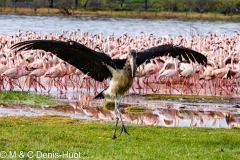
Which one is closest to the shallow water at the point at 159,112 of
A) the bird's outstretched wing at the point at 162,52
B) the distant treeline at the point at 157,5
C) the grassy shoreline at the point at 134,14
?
the bird's outstretched wing at the point at 162,52

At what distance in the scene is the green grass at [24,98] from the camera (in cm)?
1625

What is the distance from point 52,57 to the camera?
2239 cm

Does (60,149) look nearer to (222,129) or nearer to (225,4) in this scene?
(222,129)

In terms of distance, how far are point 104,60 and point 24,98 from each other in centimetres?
709

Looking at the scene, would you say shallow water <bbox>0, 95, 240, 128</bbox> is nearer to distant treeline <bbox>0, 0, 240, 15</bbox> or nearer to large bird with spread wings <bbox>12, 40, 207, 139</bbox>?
large bird with spread wings <bbox>12, 40, 207, 139</bbox>

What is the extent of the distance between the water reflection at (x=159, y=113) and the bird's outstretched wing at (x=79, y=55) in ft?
11.4

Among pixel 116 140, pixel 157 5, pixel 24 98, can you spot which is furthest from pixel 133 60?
pixel 157 5

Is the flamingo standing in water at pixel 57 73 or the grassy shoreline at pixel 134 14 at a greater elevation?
the flamingo standing in water at pixel 57 73

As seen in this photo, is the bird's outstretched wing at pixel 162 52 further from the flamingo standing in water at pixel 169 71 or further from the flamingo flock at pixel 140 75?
the flamingo standing in water at pixel 169 71

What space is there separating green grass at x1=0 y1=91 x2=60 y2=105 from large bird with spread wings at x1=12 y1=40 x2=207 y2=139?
549 centimetres

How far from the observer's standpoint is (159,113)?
612 inches

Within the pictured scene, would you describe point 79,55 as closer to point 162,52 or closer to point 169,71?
point 162,52

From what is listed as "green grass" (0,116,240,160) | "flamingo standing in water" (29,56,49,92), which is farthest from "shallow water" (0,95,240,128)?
"flamingo standing in water" (29,56,49,92)

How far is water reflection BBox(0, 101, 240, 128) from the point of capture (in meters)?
14.4
